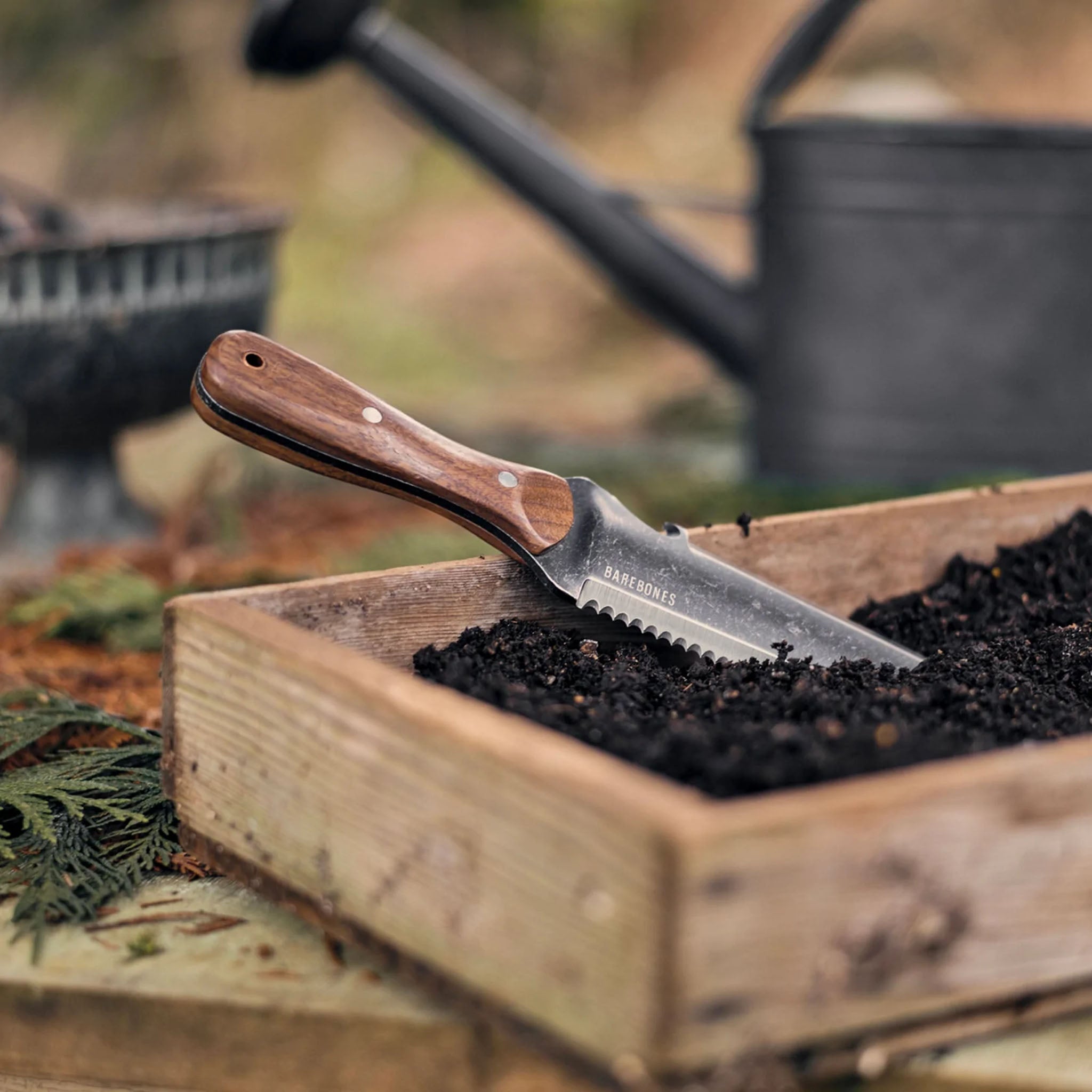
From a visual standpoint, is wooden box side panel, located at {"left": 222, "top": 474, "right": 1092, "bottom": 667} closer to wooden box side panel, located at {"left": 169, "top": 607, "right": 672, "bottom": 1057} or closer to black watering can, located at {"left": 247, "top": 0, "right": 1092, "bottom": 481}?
wooden box side panel, located at {"left": 169, "top": 607, "right": 672, "bottom": 1057}

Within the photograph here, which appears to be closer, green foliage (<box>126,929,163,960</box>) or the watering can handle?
green foliage (<box>126,929,163,960</box>)

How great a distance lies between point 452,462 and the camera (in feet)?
5.03

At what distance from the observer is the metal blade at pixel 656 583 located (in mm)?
1613

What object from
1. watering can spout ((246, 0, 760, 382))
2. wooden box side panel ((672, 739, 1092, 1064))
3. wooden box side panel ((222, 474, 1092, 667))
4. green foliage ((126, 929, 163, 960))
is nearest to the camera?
wooden box side panel ((672, 739, 1092, 1064))

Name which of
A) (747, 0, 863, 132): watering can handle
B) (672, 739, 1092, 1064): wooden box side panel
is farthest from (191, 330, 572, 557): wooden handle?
(747, 0, 863, 132): watering can handle

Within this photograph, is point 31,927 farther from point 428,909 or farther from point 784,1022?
point 784,1022

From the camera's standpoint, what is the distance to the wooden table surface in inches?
46.6

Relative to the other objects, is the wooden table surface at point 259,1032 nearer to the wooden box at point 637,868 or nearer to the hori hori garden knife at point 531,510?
the wooden box at point 637,868

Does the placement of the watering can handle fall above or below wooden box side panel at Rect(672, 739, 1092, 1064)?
above

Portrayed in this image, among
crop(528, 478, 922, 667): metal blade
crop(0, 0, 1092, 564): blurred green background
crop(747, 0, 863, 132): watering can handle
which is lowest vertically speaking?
crop(0, 0, 1092, 564): blurred green background

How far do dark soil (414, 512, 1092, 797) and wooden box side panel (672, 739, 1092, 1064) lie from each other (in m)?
0.09

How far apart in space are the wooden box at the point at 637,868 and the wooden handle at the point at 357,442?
7.0 inches

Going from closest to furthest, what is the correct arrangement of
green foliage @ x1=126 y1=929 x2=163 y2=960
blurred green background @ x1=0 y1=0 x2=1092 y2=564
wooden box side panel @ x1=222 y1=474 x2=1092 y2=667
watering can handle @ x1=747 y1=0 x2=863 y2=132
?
1. green foliage @ x1=126 y1=929 x2=163 y2=960
2. wooden box side panel @ x1=222 y1=474 x2=1092 y2=667
3. watering can handle @ x1=747 y1=0 x2=863 y2=132
4. blurred green background @ x1=0 y1=0 x2=1092 y2=564

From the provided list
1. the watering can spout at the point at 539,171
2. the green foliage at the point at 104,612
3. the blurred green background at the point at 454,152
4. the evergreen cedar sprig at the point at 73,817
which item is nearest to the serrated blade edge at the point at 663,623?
the evergreen cedar sprig at the point at 73,817
